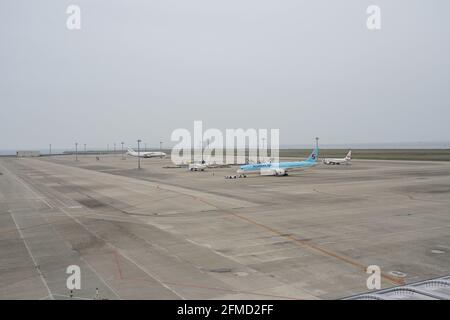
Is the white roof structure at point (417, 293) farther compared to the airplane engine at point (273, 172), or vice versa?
the airplane engine at point (273, 172)

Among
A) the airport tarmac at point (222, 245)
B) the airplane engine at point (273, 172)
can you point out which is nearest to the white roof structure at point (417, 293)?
the airport tarmac at point (222, 245)

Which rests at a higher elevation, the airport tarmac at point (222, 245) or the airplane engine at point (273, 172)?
the airplane engine at point (273, 172)

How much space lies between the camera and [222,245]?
67.8ft

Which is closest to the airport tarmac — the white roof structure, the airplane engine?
the white roof structure

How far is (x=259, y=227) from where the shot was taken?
82.4ft

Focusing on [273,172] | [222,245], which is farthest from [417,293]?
[273,172]

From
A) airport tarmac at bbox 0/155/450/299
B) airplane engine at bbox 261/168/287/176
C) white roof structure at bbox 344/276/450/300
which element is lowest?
airport tarmac at bbox 0/155/450/299

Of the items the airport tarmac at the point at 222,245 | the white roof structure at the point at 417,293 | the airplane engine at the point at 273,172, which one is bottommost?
the airport tarmac at the point at 222,245

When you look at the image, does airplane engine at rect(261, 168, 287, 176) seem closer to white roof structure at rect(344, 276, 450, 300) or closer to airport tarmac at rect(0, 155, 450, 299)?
airport tarmac at rect(0, 155, 450, 299)

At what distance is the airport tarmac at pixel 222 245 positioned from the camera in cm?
1433

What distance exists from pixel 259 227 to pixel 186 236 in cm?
514

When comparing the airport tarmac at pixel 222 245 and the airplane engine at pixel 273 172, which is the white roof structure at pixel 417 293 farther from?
the airplane engine at pixel 273 172

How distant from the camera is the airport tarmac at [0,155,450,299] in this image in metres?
14.3
